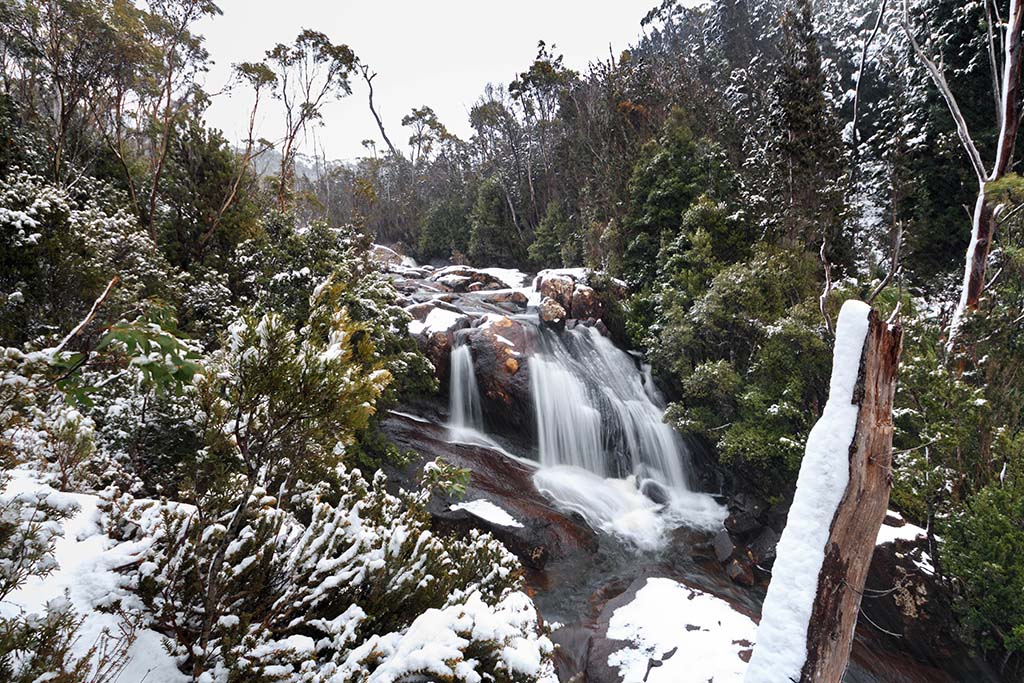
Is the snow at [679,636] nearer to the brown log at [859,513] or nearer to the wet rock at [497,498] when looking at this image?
the wet rock at [497,498]

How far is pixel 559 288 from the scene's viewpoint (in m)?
14.1

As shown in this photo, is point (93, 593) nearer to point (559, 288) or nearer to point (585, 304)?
point (585, 304)

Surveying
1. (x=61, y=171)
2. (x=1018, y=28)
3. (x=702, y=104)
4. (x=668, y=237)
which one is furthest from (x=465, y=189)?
(x=1018, y=28)

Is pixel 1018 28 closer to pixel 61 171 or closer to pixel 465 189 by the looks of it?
pixel 61 171

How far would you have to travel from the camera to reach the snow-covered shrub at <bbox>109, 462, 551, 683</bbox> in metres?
2.10

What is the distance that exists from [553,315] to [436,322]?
3570 millimetres

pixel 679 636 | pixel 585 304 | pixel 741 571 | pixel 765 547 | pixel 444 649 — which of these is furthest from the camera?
pixel 585 304

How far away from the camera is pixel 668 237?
1338 cm

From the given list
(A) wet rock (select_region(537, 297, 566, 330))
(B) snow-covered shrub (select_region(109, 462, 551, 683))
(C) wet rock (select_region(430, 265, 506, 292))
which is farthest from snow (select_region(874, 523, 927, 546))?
(C) wet rock (select_region(430, 265, 506, 292))

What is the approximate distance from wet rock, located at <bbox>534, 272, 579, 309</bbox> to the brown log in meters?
10.9

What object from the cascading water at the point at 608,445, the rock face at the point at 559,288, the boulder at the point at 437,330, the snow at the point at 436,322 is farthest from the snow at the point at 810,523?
the rock face at the point at 559,288

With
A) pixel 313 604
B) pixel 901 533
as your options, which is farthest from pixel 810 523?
pixel 901 533

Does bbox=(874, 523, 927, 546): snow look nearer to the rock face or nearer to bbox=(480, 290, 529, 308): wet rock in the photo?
the rock face

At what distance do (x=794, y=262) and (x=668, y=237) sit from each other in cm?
403
